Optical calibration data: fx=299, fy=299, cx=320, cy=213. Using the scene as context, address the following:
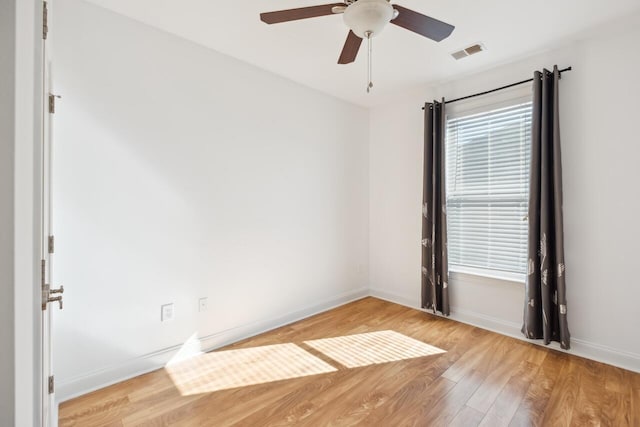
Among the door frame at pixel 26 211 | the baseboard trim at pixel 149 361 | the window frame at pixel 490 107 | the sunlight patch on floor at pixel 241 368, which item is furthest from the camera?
the window frame at pixel 490 107

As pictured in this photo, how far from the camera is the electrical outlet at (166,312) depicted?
2309 millimetres

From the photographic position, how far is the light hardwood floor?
1744 millimetres

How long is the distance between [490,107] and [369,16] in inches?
80.3

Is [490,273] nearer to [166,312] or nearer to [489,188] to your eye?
[489,188]

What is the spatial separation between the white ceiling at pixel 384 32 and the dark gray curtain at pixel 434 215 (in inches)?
20.6

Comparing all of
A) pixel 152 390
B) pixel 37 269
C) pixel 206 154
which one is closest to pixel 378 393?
pixel 152 390

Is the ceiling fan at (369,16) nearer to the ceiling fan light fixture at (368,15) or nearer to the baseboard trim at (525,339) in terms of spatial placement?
the ceiling fan light fixture at (368,15)

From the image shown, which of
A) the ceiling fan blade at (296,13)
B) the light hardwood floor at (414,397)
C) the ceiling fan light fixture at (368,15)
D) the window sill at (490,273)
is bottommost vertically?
the light hardwood floor at (414,397)

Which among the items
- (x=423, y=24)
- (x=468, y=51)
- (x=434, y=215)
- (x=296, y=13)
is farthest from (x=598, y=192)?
(x=296, y=13)

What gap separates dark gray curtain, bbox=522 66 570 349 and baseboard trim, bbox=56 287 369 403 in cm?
218

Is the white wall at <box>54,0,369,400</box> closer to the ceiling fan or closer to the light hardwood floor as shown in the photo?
the light hardwood floor

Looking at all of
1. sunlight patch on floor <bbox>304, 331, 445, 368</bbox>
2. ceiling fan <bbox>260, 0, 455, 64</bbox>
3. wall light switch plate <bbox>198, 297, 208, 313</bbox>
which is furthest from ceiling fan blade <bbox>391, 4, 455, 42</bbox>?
wall light switch plate <bbox>198, 297, 208, 313</bbox>

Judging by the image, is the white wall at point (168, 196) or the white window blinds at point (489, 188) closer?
the white wall at point (168, 196)

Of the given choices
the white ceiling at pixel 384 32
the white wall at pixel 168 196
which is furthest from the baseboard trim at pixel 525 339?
the white ceiling at pixel 384 32
